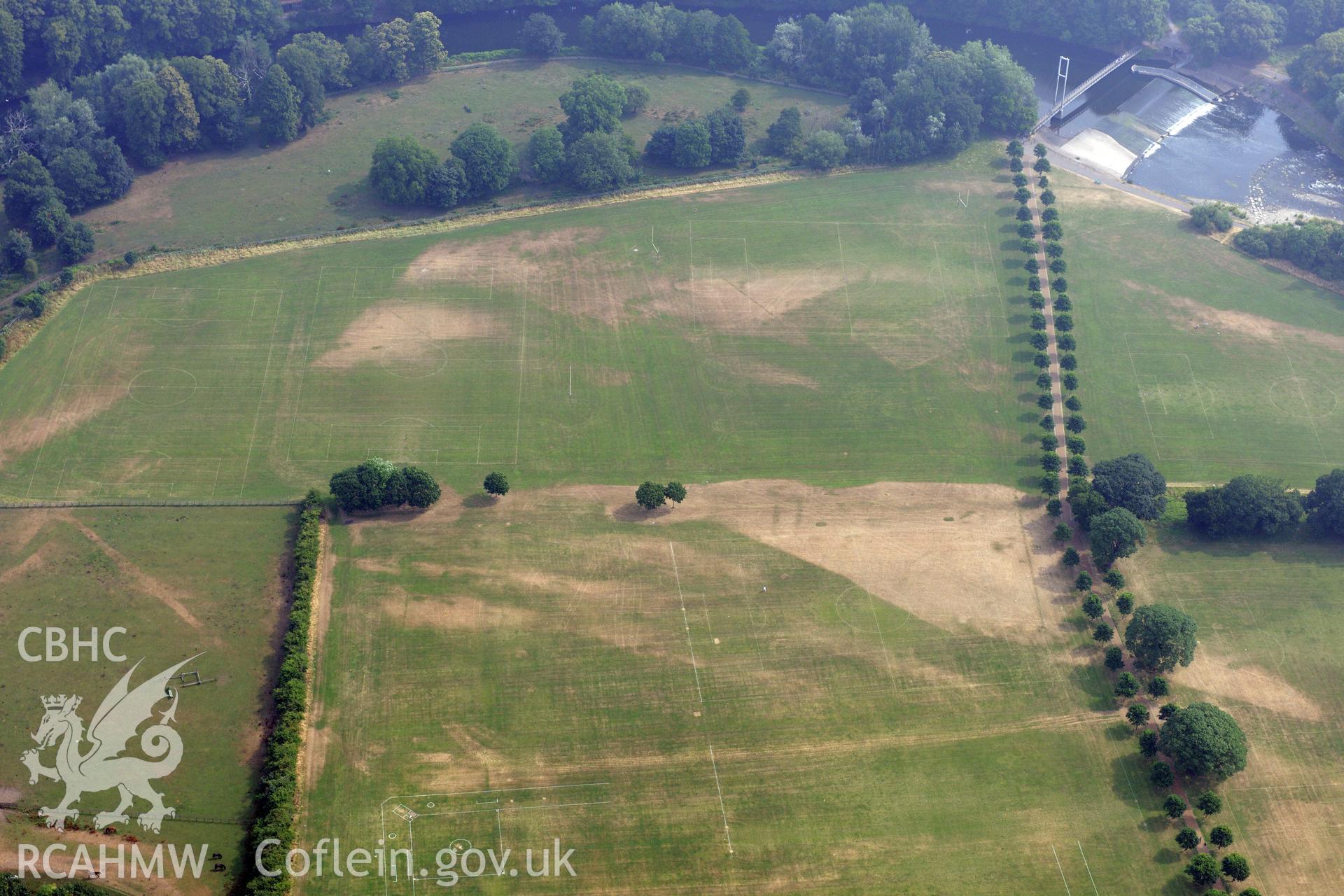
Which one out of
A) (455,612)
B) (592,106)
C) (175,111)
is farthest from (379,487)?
(175,111)

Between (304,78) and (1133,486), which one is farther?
(304,78)

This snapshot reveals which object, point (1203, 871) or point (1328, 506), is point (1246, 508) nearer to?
point (1328, 506)

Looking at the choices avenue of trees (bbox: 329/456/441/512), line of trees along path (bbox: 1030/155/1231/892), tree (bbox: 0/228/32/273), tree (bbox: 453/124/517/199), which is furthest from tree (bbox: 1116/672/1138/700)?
tree (bbox: 0/228/32/273)

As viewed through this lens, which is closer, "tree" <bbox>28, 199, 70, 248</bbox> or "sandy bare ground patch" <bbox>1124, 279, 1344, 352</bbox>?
"sandy bare ground patch" <bbox>1124, 279, 1344, 352</bbox>

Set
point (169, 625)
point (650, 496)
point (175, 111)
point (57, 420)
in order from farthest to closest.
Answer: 1. point (175, 111)
2. point (57, 420)
3. point (650, 496)
4. point (169, 625)

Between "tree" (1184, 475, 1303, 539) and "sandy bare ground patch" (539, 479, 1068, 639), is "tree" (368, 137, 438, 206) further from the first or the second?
"tree" (1184, 475, 1303, 539)

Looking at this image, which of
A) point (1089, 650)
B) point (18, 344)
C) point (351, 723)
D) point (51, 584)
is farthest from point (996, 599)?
point (18, 344)
